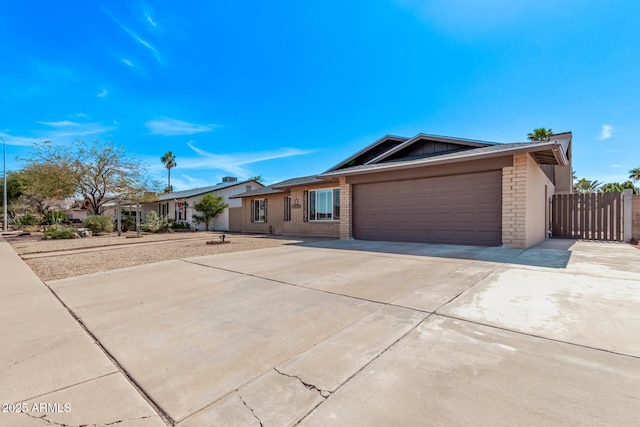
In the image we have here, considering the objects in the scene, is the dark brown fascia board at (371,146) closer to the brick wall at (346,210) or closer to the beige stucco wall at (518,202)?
the brick wall at (346,210)

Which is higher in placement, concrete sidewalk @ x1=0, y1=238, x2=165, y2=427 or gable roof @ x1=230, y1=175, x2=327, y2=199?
gable roof @ x1=230, y1=175, x2=327, y2=199

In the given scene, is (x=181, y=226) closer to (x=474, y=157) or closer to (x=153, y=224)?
(x=153, y=224)

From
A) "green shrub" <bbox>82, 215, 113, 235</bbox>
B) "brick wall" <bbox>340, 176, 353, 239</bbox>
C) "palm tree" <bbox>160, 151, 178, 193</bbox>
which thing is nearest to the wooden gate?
"brick wall" <bbox>340, 176, 353, 239</bbox>

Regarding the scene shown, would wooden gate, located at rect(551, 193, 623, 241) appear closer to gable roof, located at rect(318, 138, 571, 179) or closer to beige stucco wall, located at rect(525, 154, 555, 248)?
beige stucco wall, located at rect(525, 154, 555, 248)

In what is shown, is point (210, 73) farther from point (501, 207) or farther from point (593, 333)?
point (593, 333)

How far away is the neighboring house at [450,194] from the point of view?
790 centimetres

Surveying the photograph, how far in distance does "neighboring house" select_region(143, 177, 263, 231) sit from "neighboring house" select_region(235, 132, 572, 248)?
10716 millimetres

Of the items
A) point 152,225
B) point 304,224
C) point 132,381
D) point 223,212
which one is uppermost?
point 223,212

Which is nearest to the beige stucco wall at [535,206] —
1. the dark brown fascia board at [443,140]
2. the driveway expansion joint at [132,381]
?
the dark brown fascia board at [443,140]

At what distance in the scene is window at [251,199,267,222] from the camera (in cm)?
1944

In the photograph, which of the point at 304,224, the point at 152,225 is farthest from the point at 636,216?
the point at 152,225

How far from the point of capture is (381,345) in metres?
2.39

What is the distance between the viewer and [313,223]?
49.7ft

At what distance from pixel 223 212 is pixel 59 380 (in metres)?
22.0
